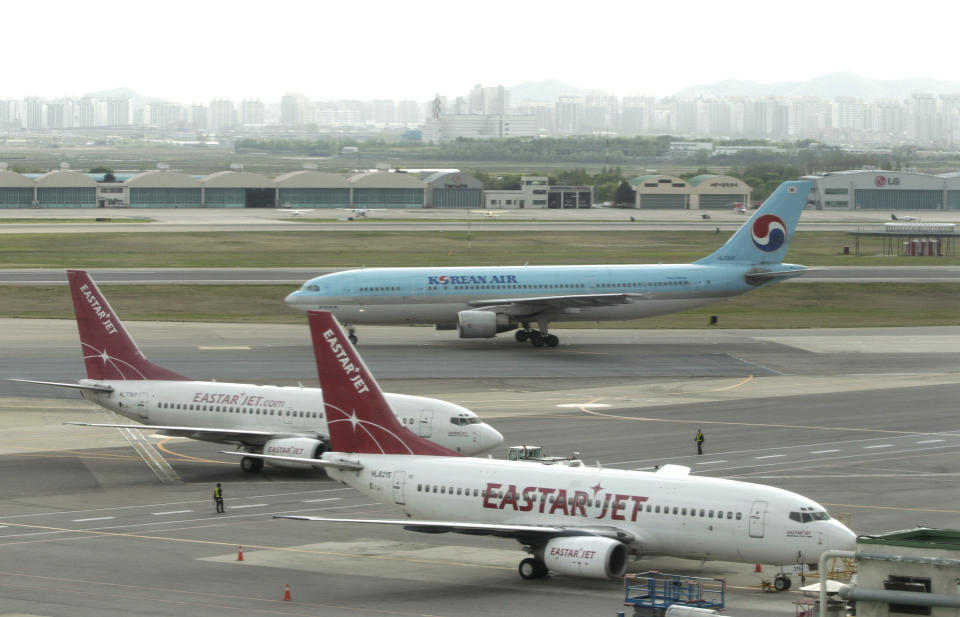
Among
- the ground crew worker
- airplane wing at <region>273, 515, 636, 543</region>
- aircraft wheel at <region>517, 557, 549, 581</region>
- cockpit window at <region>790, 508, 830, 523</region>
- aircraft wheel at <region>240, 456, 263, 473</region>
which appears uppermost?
cockpit window at <region>790, 508, 830, 523</region>

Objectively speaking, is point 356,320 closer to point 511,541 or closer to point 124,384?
point 124,384

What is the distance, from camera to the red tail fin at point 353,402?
4241 cm

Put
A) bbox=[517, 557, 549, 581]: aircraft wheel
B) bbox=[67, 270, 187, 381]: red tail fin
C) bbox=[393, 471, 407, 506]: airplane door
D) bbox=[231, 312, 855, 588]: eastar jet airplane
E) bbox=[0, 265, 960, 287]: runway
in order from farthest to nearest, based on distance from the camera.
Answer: bbox=[0, 265, 960, 287]: runway → bbox=[67, 270, 187, 381]: red tail fin → bbox=[393, 471, 407, 506]: airplane door → bbox=[517, 557, 549, 581]: aircraft wheel → bbox=[231, 312, 855, 588]: eastar jet airplane

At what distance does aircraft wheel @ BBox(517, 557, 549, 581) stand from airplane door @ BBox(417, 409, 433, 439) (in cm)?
1404

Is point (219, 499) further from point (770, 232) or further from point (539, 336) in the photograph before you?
point (770, 232)

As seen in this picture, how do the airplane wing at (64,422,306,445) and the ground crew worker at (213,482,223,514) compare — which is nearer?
the ground crew worker at (213,482,223,514)

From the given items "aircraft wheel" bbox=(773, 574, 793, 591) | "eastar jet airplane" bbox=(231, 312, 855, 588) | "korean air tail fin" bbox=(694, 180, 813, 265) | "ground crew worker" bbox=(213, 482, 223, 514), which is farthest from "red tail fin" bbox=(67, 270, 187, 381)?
"korean air tail fin" bbox=(694, 180, 813, 265)

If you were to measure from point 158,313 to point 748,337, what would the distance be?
47107 mm

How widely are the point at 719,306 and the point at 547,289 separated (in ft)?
92.5

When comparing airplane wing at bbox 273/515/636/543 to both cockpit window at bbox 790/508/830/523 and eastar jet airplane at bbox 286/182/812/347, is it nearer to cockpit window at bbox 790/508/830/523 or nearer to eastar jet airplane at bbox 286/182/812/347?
cockpit window at bbox 790/508/830/523

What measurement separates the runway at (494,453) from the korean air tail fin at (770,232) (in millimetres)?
6099

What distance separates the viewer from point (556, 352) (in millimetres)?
91062

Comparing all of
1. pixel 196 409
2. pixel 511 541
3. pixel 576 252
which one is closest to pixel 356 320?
pixel 196 409

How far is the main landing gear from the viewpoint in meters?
92.8
